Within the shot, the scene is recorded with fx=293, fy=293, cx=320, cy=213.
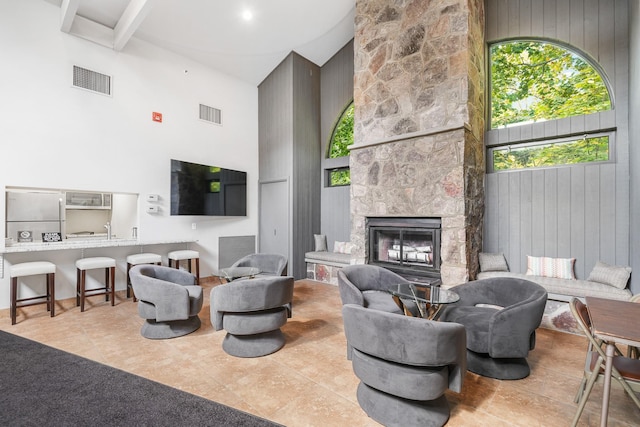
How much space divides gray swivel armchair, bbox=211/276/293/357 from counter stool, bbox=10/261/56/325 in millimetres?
2529

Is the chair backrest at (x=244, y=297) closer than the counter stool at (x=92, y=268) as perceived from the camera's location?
Yes

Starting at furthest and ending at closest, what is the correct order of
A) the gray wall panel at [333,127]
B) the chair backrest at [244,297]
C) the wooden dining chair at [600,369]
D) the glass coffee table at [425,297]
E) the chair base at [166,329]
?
the gray wall panel at [333,127] → the chair base at [166,329] → the chair backrest at [244,297] → the glass coffee table at [425,297] → the wooden dining chair at [600,369]

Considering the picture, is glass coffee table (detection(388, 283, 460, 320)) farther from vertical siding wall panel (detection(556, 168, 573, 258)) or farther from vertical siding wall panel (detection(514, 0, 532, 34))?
A: vertical siding wall panel (detection(514, 0, 532, 34))

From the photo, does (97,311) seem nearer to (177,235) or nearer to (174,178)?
(177,235)

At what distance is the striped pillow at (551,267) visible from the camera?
3.79 metres

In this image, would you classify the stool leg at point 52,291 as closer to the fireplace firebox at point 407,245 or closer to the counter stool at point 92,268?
the counter stool at point 92,268

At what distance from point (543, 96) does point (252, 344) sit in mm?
5036

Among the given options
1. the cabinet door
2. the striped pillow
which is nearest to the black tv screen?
Result: the cabinet door

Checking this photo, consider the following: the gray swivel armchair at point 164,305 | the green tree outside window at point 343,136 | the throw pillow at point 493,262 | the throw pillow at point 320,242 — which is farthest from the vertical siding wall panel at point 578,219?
the gray swivel armchair at point 164,305

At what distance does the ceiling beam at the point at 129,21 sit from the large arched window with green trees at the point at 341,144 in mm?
3814

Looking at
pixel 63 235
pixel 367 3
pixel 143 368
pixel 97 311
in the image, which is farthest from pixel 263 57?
pixel 143 368

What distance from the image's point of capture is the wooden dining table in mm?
1453

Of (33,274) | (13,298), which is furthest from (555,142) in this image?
(13,298)

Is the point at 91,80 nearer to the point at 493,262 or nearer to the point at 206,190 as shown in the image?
the point at 206,190
